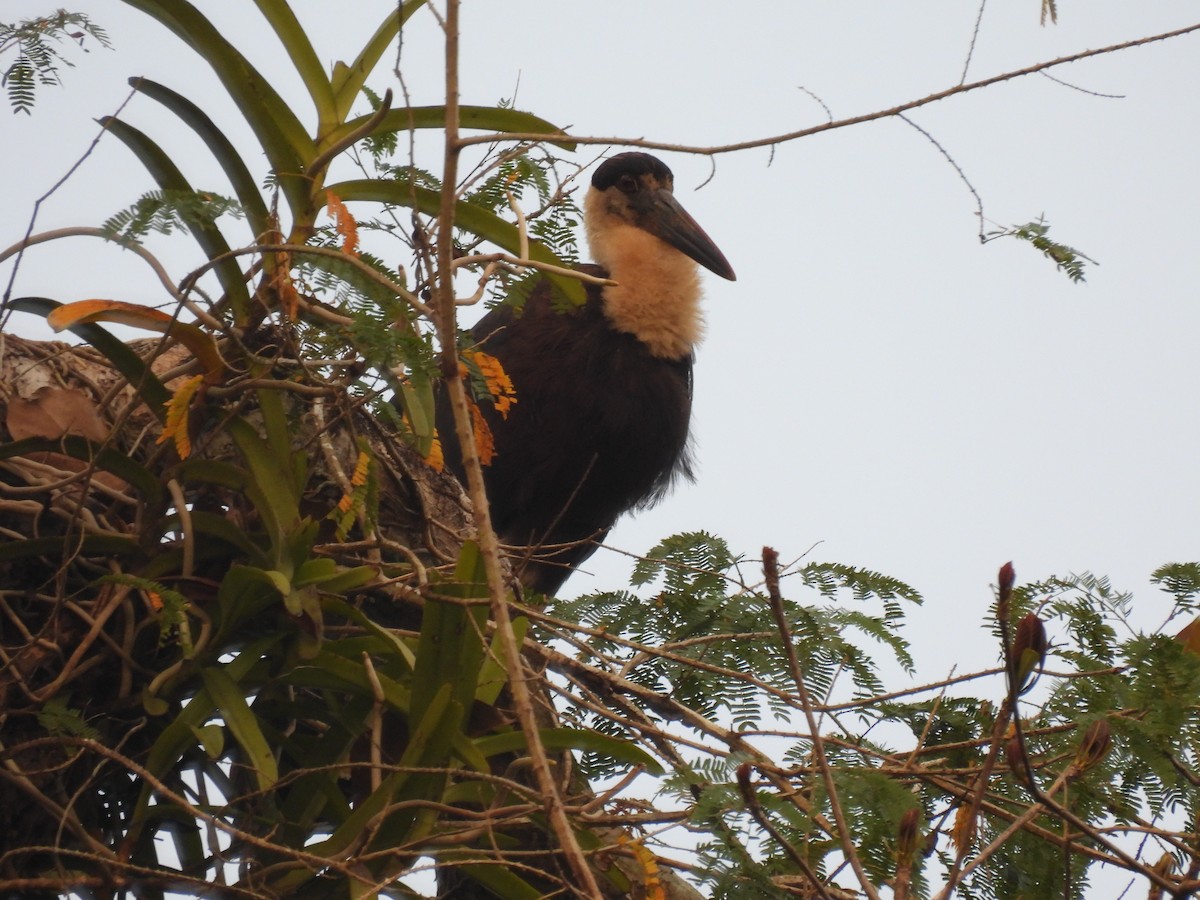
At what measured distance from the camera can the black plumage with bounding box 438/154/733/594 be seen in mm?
3887

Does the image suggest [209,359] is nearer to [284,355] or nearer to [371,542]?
[284,355]

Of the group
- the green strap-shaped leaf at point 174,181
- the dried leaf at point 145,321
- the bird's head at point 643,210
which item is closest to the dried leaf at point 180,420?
the dried leaf at point 145,321

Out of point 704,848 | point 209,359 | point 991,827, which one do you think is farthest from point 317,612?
point 991,827

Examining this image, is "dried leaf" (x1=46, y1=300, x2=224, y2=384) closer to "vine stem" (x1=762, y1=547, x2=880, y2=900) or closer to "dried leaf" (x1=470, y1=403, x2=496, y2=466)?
"dried leaf" (x1=470, y1=403, x2=496, y2=466)

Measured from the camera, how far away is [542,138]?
160 centimetres

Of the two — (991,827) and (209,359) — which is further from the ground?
(209,359)

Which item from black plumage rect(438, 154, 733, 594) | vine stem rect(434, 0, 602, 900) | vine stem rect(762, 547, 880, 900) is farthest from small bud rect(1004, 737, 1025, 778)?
black plumage rect(438, 154, 733, 594)

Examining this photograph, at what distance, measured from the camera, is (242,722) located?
192 cm

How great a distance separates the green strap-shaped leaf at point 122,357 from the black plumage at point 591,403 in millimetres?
1745

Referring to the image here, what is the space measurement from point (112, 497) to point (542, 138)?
103 cm

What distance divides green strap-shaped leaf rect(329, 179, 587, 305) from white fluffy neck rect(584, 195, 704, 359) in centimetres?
170

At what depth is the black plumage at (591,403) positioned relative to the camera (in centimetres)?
389

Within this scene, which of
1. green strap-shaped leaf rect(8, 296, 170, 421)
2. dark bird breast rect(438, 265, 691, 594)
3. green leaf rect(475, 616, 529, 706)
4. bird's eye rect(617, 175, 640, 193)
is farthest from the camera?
bird's eye rect(617, 175, 640, 193)

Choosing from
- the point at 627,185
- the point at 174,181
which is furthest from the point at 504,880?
the point at 627,185
